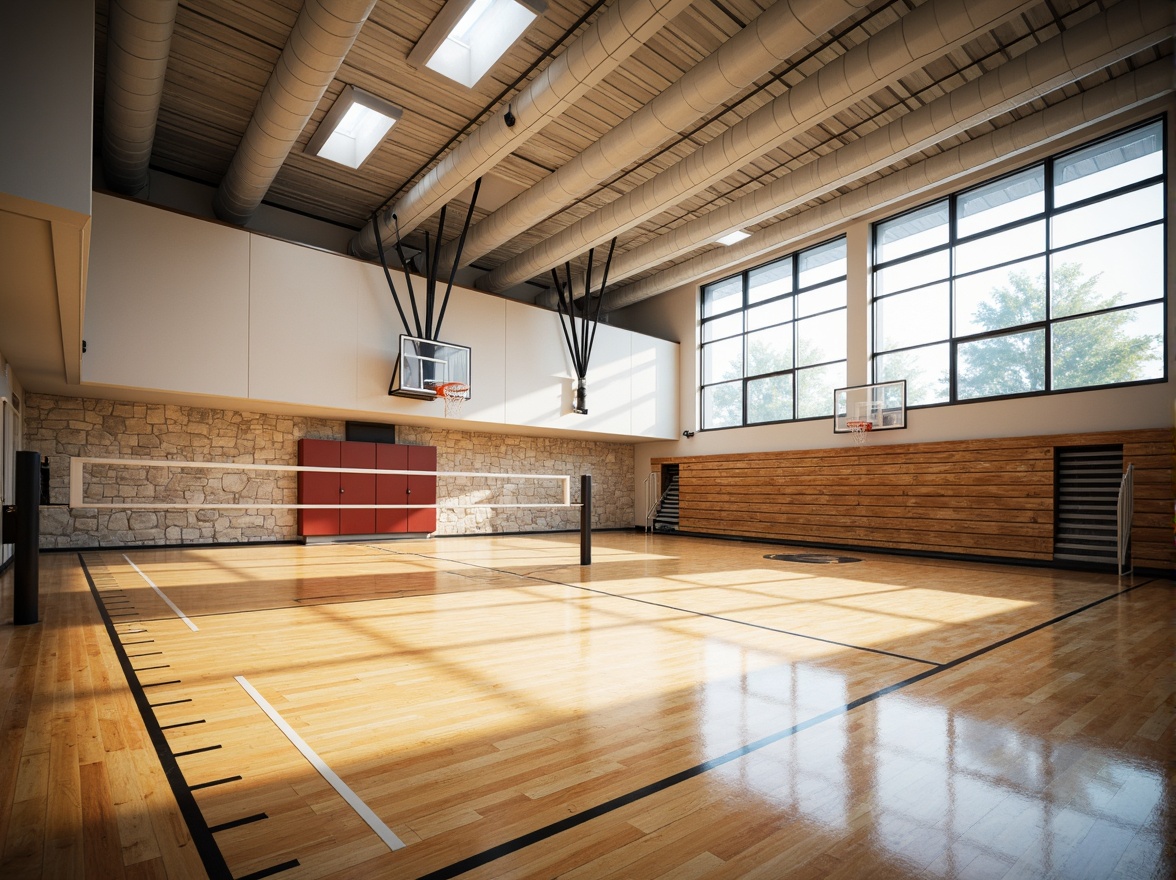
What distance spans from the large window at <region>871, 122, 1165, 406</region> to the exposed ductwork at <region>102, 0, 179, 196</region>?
981 cm

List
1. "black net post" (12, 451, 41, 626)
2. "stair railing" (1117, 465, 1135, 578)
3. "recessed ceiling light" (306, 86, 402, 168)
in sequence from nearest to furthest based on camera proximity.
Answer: "black net post" (12, 451, 41, 626)
"recessed ceiling light" (306, 86, 402, 168)
"stair railing" (1117, 465, 1135, 578)

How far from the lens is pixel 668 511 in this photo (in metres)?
14.2

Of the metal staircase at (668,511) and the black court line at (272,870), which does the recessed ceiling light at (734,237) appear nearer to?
the metal staircase at (668,511)

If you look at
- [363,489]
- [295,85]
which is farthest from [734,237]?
[363,489]

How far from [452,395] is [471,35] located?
517 centimetres

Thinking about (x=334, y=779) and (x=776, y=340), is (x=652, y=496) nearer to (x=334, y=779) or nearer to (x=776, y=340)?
(x=776, y=340)

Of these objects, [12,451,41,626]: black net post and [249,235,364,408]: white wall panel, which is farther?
[249,235,364,408]: white wall panel

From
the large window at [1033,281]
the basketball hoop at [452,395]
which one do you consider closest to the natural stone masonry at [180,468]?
the basketball hoop at [452,395]

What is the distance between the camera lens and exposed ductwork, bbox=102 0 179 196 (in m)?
5.07

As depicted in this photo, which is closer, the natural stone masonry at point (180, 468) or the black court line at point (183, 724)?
the black court line at point (183, 724)

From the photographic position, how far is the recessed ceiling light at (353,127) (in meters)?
7.04

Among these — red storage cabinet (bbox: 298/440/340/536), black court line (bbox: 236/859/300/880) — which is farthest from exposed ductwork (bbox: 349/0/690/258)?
black court line (bbox: 236/859/300/880)

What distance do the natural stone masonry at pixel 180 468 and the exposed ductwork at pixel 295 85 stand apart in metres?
3.58

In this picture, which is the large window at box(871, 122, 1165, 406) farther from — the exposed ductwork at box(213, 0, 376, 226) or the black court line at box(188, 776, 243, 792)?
the black court line at box(188, 776, 243, 792)
